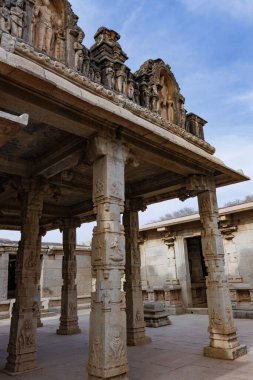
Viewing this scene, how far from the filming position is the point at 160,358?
21.1ft

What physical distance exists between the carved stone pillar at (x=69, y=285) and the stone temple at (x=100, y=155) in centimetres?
205

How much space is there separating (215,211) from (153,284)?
9.17 m

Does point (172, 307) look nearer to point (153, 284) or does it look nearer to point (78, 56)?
point (153, 284)

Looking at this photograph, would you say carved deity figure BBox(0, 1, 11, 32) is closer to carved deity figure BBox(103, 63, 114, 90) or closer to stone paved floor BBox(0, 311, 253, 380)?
carved deity figure BBox(103, 63, 114, 90)

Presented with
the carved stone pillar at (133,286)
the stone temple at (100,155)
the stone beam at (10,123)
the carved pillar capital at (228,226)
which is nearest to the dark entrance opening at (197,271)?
the carved pillar capital at (228,226)

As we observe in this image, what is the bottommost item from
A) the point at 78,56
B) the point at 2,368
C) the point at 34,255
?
the point at 2,368

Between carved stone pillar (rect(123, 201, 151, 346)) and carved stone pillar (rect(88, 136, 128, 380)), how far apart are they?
155 inches

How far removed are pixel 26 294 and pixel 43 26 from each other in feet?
16.6

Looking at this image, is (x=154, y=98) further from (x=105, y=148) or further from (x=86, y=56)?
(x=105, y=148)

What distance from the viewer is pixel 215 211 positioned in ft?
23.5

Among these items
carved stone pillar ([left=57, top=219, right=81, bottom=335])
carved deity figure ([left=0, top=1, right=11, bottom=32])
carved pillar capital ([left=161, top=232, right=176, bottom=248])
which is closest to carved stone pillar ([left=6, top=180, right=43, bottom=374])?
carved deity figure ([left=0, top=1, right=11, bottom=32])

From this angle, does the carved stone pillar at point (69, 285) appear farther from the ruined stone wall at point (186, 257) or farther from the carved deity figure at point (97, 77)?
the carved deity figure at point (97, 77)

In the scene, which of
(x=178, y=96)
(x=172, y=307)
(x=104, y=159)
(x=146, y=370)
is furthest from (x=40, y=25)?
(x=172, y=307)

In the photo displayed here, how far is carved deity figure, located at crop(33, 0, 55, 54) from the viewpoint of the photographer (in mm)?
5117
